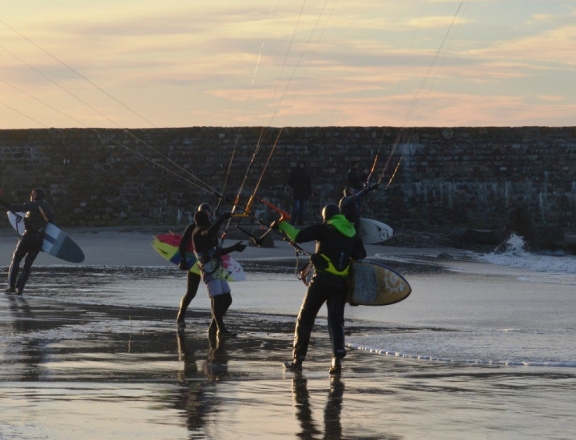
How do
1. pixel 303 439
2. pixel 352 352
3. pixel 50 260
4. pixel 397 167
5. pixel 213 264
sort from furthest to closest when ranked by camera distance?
pixel 397 167, pixel 50 260, pixel 213 264, pixel 352 352, pixel 303 439

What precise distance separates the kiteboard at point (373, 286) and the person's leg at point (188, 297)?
262 cm

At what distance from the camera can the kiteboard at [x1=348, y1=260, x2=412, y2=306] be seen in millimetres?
12070

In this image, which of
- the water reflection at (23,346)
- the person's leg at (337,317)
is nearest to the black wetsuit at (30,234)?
the water reflection at (23,346)

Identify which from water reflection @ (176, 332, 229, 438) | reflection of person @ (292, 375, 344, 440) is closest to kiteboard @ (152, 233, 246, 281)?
water reflection @ (176, 332, 229, 438)

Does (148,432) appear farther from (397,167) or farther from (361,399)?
(397,167)

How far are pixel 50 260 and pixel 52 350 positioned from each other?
1348 centimetres

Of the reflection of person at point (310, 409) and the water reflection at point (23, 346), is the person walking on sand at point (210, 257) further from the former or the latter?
the reflection of person at point (310, 409)

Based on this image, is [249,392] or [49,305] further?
[49,305]

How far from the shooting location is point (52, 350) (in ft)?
39.0

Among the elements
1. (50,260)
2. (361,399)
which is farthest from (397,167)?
(361,399)

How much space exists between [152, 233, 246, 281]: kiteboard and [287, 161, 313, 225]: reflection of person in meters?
17.2

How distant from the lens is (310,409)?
8688mm

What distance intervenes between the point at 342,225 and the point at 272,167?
24.2 metres

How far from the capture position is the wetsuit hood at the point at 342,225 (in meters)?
11.0
